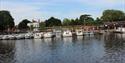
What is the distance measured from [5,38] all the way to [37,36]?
13.9 metres

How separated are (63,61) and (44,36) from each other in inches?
3625

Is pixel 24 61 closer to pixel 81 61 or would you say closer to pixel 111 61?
pixel 81 61

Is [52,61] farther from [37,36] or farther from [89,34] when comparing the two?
[89,34]

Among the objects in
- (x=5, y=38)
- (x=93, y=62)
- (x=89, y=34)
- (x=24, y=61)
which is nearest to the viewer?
(x=93, y=62)

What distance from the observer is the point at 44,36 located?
154m

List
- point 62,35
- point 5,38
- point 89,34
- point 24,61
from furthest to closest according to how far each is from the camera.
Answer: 1. point 89,34
2. point 62,35
3. point 5,38
4. point 24,61

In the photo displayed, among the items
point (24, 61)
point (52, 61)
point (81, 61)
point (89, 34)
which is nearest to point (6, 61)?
point (24, 61)

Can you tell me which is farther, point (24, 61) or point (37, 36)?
point (37, 36)

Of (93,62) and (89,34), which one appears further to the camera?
(89,34)

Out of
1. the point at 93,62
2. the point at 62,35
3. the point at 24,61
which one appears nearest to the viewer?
the point at 93,62

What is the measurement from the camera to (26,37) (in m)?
155

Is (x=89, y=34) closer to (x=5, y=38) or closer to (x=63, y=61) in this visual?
(x=5, y=38)

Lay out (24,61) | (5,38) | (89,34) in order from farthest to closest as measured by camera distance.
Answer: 1. (89,34)
2. (5,38)
3. (24,61)

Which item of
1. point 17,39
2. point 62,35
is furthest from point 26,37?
point 62,35
